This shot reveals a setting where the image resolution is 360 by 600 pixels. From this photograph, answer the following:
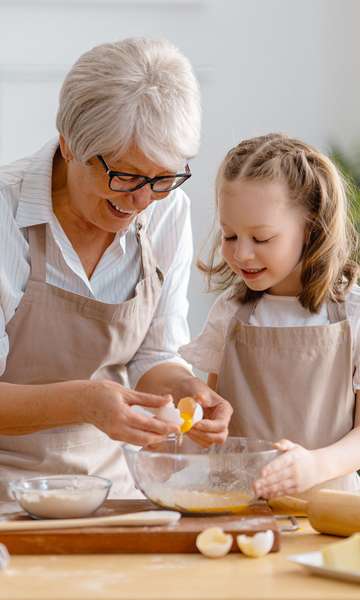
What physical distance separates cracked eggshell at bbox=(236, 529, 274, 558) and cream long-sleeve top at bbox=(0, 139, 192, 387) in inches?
29.5

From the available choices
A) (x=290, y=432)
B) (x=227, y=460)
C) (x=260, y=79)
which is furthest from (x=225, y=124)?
(x=227, y=460)

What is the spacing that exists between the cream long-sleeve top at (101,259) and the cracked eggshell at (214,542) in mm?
713

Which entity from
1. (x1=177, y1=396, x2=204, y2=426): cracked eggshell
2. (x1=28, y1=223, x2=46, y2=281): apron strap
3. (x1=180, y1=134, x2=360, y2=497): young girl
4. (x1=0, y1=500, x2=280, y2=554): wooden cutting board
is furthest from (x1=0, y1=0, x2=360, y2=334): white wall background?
(x1=0, y1=500, x2=280, y2=554): wooden cutting board

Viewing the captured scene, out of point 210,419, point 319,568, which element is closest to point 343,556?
point 319,568

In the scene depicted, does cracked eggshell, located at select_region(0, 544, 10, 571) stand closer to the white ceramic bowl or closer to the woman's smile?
the white ceramic bowl

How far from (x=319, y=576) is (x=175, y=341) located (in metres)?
0.95

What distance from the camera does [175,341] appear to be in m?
2.29

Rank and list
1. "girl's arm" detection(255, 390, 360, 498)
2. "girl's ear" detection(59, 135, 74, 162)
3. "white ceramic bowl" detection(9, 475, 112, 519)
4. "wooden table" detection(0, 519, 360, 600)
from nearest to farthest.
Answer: "wooden table" detection(0, 519, 360, 600), "white ceramic bowl" detection(9, 475, 112, 519), "girl's arm" detection(255, 390, 360, 498), "girl's ear" detection(59, 135, 74, 162)

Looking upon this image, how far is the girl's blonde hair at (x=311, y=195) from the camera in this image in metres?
2.15

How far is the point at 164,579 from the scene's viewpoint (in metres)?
1.38

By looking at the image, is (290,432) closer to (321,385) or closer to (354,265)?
(321,385)

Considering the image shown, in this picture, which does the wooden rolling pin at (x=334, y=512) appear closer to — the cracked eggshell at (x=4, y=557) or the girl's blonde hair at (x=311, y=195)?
the cracked eggshell at (x=4, y=557)

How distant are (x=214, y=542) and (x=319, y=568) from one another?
18 centimetres

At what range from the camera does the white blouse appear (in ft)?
7.25
